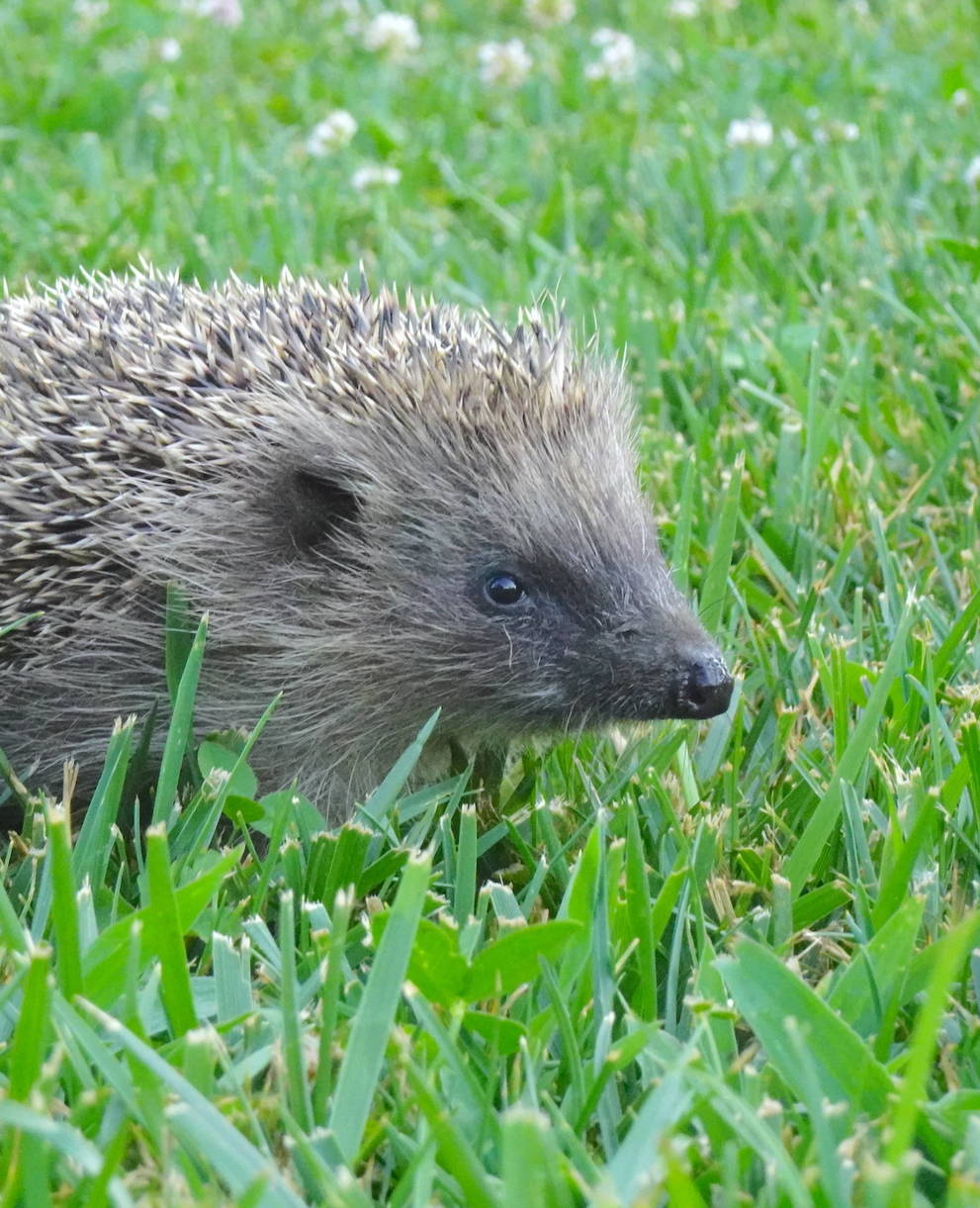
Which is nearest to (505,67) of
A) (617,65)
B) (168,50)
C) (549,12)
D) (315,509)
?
(617,65)

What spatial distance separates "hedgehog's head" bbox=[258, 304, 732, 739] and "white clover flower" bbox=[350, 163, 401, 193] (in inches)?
126

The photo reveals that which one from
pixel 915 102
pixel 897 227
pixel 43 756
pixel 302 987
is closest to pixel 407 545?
pixel 43 756

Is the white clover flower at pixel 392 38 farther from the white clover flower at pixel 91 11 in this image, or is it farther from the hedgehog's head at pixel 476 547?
the hedgehog's head at pixel 476 547

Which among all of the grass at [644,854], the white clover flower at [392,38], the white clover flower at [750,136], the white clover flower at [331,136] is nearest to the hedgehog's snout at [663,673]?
the grass at [644,854]

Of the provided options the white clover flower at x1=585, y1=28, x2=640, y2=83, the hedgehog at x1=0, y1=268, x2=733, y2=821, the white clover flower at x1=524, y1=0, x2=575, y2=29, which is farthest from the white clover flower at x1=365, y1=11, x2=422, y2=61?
the hedgehog at x1=0, y1=268, x2=733, y2=821

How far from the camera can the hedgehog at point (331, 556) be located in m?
3.52

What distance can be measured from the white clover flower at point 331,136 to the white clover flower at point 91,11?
7.58ft

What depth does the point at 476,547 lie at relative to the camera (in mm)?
3562

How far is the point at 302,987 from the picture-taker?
2592 millimetres

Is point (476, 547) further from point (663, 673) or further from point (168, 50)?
point (168, 50)

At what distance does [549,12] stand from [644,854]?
7.04 metres

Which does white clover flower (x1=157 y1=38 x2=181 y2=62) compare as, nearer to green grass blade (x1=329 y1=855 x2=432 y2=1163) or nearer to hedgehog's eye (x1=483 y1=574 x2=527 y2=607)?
hedgehog's eye (x1=483 y1=574 x2=527 y2=607)

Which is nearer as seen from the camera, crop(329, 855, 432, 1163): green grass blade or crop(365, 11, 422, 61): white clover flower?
crop(329, 855, 432, 1163): green grass blade

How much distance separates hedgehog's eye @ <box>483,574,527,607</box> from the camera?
3553 mm
